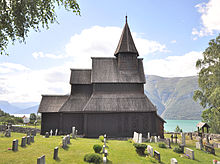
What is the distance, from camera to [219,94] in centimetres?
2677

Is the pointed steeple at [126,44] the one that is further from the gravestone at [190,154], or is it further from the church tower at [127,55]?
the gravestone at [190,154]

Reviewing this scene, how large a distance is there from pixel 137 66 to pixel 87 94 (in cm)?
995

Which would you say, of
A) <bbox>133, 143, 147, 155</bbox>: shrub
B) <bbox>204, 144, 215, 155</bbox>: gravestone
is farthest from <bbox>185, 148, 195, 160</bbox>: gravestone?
<bbox>204, 144, 215, 155</bbox>: gravestone

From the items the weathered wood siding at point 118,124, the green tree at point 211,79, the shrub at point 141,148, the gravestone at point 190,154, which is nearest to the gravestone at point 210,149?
the gravestone at point 190,154

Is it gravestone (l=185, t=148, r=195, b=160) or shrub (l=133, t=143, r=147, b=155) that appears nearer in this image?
shrub (l=133, t=143, r=147, b=155)

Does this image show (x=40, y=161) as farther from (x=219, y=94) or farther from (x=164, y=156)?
(x=219, y=94)

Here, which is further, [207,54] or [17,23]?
[207,54]

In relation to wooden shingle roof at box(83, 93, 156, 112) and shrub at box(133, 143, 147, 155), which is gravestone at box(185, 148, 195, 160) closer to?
shrub at box(133, 143, 147, 155)

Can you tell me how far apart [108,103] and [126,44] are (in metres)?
11.3

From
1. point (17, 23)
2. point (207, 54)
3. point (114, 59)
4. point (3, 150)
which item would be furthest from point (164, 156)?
point (207, 54)

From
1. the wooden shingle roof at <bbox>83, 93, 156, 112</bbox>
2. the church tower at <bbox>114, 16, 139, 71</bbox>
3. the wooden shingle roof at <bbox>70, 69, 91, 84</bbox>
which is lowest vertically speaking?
the wooden shingle roof at <bbox>83, 93, 156, 112</bbox>

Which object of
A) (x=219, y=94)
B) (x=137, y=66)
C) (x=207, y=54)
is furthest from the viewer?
(x=207, y=54)

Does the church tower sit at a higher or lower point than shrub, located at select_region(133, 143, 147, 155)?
higher

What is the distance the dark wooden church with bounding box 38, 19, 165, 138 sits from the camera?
24094 millimetres
